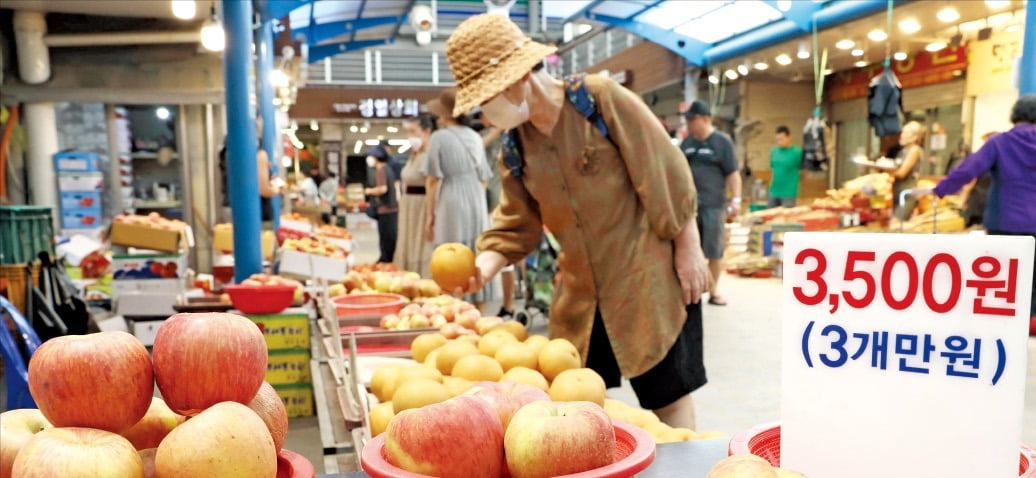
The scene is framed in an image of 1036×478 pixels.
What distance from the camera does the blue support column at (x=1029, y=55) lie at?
565cm

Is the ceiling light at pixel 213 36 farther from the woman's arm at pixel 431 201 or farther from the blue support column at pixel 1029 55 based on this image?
the blue support column at pixel 1029 55

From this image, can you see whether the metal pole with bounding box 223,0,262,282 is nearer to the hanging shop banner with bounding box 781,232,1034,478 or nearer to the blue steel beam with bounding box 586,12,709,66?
the hanging shop banner with bounding box 781,232,1034,478

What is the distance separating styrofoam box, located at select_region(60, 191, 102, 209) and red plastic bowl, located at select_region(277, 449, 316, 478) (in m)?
8.55

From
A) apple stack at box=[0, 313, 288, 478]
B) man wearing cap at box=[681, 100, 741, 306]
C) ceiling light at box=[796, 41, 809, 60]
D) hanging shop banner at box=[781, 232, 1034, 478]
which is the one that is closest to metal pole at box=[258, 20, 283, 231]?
man wearing cap at box=[681, 100, 741, 306]

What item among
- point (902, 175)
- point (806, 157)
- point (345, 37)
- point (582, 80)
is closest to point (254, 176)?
point (582, 80)

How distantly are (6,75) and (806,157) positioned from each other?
9774 mm

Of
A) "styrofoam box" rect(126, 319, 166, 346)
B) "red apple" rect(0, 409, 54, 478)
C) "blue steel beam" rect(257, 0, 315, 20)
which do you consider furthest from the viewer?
"blue steel beam" rect(257, 0, 315, 20)

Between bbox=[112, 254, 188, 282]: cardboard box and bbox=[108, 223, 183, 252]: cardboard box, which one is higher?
bbox=[108, 223, 183, 252]: cardboard box

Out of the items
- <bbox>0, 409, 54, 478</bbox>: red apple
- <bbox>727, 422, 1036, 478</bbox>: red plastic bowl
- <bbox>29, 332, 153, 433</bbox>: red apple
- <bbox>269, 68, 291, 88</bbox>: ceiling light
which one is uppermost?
<bbox>269, 68, 291, 88</bbox>: ceiling light

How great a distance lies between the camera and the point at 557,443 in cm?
93

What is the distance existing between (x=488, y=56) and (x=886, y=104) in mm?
6738

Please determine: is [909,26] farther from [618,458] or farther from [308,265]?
[618,458]

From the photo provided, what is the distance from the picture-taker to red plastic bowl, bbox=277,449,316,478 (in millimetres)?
944

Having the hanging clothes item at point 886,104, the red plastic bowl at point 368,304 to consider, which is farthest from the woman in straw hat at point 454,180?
the hanging clothes item at point 886,104
